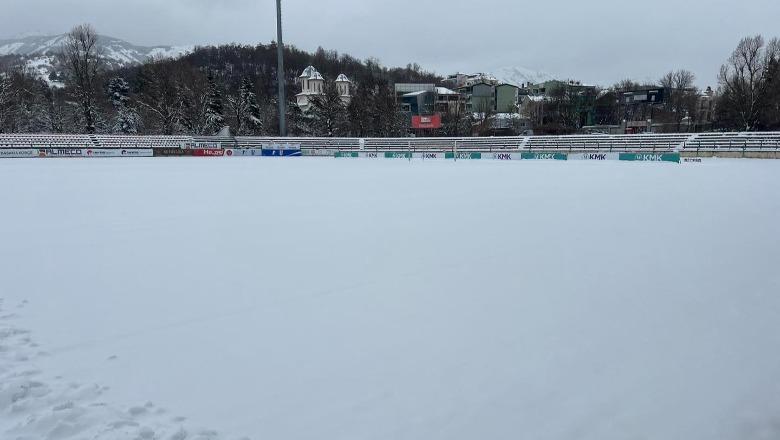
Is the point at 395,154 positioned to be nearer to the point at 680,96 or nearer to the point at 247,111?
the point at 247,111

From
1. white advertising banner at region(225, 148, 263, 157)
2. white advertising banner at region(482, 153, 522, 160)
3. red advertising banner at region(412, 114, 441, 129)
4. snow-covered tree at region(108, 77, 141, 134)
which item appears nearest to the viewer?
white advertising banner at region(482, 153, 522, 160)

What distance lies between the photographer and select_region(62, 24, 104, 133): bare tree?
54188 mm

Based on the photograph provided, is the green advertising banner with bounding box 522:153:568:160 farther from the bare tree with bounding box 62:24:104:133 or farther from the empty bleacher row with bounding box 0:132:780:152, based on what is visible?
the bare tree with bounding box 62:24:104:133

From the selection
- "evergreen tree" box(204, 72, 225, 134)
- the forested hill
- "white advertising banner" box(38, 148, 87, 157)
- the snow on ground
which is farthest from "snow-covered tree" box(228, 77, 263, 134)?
the snow on ground

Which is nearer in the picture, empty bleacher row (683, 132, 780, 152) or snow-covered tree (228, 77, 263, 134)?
empty bleacher row (683, 132, 780, 152)

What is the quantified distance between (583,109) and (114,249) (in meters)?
83.1

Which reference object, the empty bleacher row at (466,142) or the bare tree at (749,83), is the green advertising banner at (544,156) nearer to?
the empty bleacher row at (466,142)

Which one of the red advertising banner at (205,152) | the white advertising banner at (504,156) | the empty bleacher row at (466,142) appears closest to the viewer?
the empty bleacher row at (466,142)

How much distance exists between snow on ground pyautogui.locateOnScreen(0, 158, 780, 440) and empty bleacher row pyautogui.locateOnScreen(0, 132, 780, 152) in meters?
30.1

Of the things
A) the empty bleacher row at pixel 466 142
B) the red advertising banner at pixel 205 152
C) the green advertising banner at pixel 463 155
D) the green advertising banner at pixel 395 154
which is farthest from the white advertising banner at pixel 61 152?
the green advertising banner at pixel 463 155

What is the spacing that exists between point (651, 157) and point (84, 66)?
5706cm

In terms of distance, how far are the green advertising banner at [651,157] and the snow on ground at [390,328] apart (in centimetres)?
2385

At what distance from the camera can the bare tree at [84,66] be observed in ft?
178

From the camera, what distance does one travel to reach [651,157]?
34.3 metres
